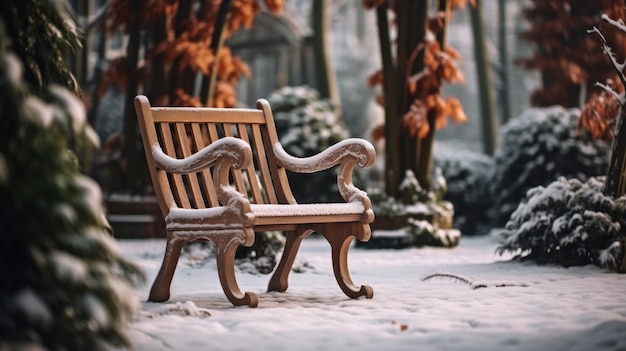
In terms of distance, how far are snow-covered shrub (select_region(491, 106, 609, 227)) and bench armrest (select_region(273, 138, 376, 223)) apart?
5800 mm

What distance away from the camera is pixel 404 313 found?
4777mm

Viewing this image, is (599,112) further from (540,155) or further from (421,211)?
(540,155)

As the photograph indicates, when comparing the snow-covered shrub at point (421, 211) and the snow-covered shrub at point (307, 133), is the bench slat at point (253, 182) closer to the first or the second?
the snow-covered shrub at point (421, 211)

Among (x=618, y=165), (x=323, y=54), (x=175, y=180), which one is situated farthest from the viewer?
(x=323, y=54)

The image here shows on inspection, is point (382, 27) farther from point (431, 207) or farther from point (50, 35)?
point (50, 35)

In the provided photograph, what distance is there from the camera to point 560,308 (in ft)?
15.9

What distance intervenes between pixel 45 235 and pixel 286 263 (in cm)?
291

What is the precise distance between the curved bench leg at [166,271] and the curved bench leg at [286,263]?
726 millimetres

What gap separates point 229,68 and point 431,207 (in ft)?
8.32

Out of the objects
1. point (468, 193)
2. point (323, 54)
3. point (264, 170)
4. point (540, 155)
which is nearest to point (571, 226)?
point (264, 170)

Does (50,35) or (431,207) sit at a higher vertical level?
(50,35)

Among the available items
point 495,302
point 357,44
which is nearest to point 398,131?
point 495,302

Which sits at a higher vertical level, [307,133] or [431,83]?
[431,83]

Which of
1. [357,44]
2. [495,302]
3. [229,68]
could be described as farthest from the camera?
[357,44]
